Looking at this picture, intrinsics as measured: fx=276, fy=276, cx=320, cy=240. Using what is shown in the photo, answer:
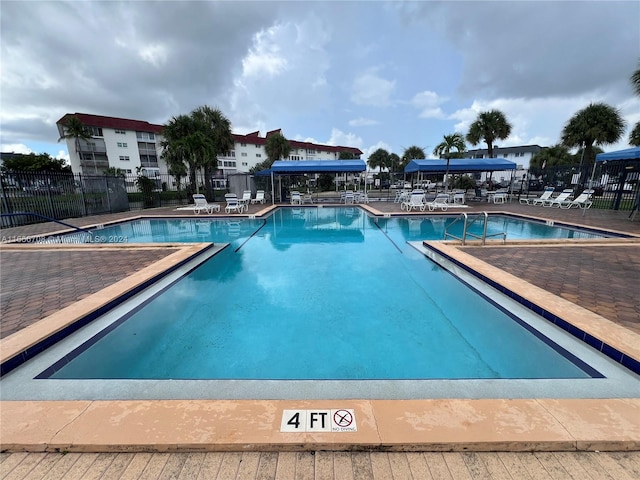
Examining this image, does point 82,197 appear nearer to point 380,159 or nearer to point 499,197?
point 499,197

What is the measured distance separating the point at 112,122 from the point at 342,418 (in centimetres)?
4784

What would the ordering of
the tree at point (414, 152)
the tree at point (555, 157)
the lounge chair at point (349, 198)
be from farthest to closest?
the tree at point (414, 152) → the tree at point (555, 157) → the lounge chair at point (349, 198)

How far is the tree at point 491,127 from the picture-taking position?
22.3 metres

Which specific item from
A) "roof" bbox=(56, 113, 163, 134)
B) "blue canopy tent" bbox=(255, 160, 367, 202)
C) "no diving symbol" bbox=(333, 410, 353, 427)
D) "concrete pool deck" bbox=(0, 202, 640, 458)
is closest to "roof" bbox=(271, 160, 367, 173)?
"blue canopy tent" bbox=(255, 160, 367, 202)

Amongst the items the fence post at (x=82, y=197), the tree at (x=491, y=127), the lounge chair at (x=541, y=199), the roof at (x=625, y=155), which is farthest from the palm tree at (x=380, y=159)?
the fence post at (x=82, y=197)

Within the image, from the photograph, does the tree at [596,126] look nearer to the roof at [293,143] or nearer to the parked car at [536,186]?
the parked car at [536,186]

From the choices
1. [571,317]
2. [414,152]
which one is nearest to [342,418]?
[571,317]

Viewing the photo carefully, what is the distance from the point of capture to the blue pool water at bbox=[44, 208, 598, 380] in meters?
2.90

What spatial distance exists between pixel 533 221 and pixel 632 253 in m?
5.90

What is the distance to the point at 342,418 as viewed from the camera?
195 centimetres

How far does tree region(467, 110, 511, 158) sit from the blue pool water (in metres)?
21.4

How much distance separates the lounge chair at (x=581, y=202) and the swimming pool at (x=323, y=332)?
1280cm

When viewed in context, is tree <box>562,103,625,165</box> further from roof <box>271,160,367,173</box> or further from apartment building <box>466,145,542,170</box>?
apartment building <box>466,145,542,170</box>

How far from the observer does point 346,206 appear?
1766 centimetres
